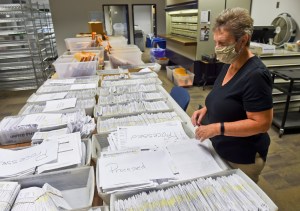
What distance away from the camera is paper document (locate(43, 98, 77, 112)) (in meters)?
1.52

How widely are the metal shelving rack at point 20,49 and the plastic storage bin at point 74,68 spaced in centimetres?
296

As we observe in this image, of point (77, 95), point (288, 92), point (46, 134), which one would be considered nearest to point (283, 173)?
point (288, 92)

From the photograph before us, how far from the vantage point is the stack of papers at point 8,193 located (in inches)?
29.0

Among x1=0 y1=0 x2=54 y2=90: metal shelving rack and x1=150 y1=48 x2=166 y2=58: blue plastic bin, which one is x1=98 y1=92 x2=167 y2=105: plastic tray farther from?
x1=150 y1=48 x2=166 y2=58: blue plastic bin

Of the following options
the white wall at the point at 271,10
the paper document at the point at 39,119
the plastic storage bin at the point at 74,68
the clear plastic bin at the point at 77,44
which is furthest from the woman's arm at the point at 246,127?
the white wall at the point at 271,10

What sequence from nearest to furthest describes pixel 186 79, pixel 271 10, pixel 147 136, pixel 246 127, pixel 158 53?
pixel 246 127 < pixel 147 136 < pixel 271 10 < pixel 186 79 < pixel 158 53

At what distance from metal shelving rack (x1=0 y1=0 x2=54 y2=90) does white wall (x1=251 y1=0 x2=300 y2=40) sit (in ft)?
14.9

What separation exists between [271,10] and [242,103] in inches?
144

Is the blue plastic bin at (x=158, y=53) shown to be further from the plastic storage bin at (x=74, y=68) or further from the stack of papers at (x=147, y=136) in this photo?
the stack of papers at (x=147, y=136)

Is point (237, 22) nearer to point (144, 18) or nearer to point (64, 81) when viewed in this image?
point (64, 81)

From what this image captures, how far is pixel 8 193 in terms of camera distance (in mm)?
785

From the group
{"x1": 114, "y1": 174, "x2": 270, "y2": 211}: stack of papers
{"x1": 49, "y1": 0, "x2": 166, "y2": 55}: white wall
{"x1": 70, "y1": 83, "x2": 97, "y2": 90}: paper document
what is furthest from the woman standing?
{"x1": 49, "y1": 0, "x2": 166, "y2": 55}: white wall

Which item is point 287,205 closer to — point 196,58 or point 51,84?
point 51,84

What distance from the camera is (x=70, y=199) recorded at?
2.85 ft
